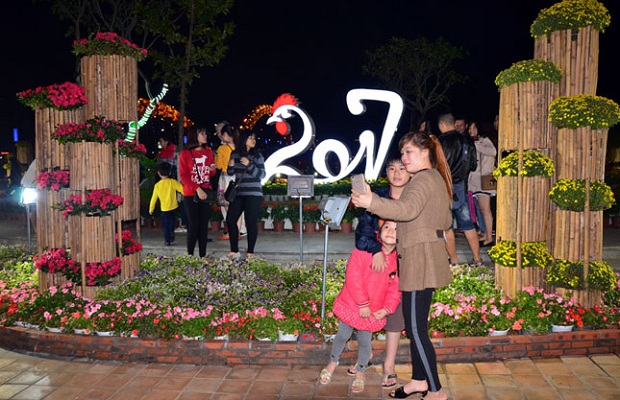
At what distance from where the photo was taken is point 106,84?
6.22 metres

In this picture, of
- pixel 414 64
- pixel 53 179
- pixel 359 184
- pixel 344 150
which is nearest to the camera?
pixel 359 184

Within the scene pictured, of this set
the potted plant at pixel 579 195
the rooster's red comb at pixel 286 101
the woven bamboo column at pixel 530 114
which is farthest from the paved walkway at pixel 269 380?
the rooster's red comb at pixel 286 101

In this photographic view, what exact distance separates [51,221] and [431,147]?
455 cm

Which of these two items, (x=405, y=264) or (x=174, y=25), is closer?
(x=405, y=264)

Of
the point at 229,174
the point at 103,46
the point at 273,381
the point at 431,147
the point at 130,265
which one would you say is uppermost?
the point at 103,46

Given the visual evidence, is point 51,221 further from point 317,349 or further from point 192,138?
point 317,349

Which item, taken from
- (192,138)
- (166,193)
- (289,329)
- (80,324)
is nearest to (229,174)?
(192,138)

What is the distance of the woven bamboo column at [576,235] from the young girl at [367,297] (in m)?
2.10

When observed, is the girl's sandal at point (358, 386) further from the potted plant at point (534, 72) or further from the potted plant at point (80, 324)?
the potted plant at point (534, 72)

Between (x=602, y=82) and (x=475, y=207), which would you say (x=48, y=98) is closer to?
(x=475, y=207)

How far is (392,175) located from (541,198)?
192cm

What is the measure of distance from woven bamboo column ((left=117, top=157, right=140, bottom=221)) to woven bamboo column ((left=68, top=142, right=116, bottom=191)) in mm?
435

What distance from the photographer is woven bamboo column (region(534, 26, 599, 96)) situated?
5574 millimetres

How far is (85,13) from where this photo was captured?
16.7 m
